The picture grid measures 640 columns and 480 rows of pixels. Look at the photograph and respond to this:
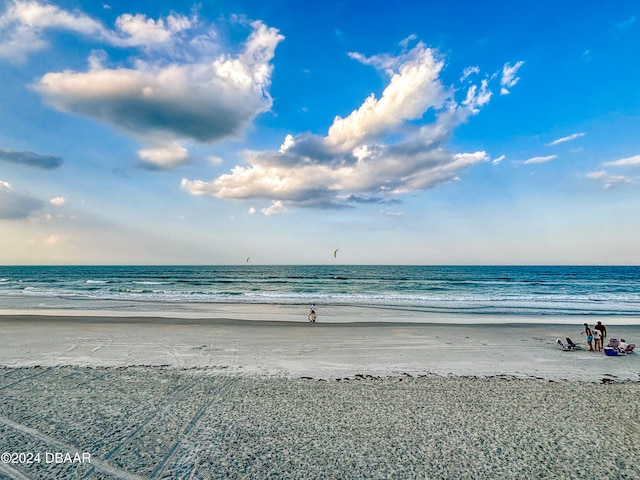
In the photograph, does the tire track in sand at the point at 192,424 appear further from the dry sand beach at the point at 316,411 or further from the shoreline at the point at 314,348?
the shoreline at the point at 314,348

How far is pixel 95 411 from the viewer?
611 centimetres

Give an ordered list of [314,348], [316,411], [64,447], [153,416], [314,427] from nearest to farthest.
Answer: [64,447] → [314,427] → [153,416] → [316,411] → [314,348]

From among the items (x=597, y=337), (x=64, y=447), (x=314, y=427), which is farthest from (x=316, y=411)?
(x=597, y=337)

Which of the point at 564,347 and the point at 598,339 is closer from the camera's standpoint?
the point at 598,339

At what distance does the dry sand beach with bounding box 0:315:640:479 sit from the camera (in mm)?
4660

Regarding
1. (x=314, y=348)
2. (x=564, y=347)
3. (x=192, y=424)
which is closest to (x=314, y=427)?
(x=192, y=424)

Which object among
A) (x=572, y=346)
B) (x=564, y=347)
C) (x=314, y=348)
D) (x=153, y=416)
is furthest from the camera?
(x=564, y=347)

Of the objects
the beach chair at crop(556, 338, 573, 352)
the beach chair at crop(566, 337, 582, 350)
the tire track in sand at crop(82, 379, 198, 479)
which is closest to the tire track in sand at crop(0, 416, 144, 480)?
the tire track in sand at crop(82, 379, 198, 479)

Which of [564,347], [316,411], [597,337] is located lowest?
[564,347]

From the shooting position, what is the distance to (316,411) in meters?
6.21

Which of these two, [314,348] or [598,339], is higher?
[598,339]

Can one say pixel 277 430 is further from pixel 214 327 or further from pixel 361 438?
pixel 214 327

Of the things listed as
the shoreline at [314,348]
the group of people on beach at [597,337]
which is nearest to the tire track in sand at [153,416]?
the shoreline at [314,348]

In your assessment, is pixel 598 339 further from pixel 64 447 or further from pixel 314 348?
pixel 64 447
